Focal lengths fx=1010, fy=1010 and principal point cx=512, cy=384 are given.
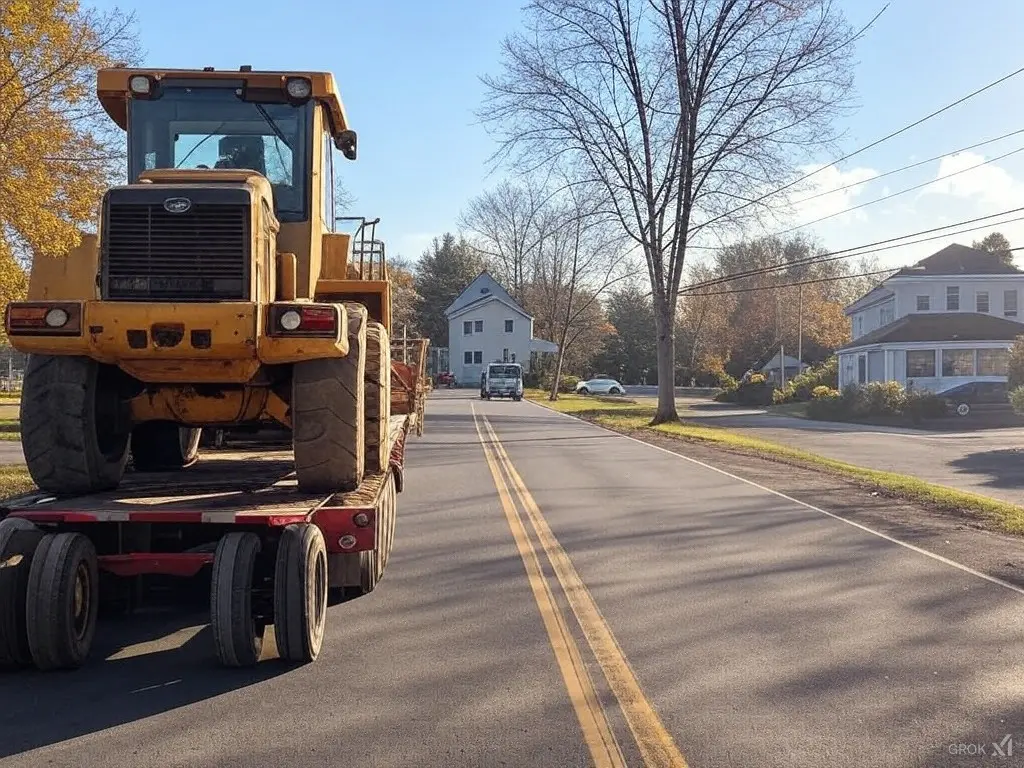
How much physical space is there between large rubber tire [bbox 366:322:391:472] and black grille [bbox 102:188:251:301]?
77.8 inches

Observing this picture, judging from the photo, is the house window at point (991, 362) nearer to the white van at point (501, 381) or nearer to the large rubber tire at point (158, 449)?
the white van at point (501, 381)

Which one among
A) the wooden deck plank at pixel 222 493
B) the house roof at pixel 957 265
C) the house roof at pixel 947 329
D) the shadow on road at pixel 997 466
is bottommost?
the shadow on road at pixel 997 466

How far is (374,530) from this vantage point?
22.7 ft

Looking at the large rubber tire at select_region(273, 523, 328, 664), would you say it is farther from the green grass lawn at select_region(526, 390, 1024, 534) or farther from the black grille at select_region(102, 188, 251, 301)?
the green grass lawn at select_region(526, 390, 1024, 534)

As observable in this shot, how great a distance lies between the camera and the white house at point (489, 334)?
3467 inches

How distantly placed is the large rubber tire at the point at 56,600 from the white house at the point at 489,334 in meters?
79.1

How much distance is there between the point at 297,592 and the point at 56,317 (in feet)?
8.42

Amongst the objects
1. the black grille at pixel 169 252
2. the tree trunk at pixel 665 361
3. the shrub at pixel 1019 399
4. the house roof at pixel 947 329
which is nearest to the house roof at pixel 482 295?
the house roof at pixel 947 329

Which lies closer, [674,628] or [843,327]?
[674,628]

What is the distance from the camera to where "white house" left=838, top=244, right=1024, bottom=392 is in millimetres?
48688

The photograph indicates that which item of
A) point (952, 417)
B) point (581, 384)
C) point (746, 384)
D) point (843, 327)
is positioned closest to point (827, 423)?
point (952, 417)

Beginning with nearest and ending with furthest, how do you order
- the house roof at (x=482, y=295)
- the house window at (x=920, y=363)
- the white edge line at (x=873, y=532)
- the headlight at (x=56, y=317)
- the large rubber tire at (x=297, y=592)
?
the large rubber tire at (x=297, y=592), the headlight at (x=56, y=317), the white edge line at (x=873, y=532), the house window at (x=920, y=363), the house roof at (x=482, y=295)

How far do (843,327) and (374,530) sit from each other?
257ft

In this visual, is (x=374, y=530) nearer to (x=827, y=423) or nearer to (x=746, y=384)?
(x=827, y=423)
